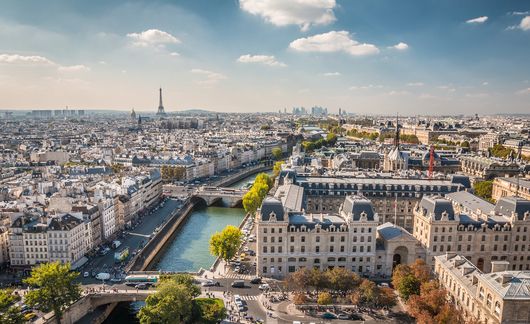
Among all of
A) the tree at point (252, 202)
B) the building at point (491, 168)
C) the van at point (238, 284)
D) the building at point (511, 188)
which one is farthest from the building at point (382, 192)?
the building at point (491, 168)

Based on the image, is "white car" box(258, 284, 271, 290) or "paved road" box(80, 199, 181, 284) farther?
"paved road" box(80, 199, 181, 284)

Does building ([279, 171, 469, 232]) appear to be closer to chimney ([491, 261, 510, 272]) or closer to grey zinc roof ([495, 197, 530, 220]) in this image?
grey zinc roof ([495, 197, 530, 220])

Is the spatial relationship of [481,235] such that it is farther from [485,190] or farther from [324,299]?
[485,190]

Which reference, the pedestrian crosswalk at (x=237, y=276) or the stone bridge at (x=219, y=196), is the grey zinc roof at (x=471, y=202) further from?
the stone bridge at (x=219, y=196)

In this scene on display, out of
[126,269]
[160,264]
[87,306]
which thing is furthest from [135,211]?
[87,306]

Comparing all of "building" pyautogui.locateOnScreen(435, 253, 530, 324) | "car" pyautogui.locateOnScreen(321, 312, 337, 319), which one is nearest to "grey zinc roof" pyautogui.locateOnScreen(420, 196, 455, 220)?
"building" pyautogui.locateOnScreen(435, 253, 530, 324)

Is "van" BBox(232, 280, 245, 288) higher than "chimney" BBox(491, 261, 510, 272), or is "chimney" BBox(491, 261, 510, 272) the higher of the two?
"chimney" BBox(491, 261, 510, 272)
